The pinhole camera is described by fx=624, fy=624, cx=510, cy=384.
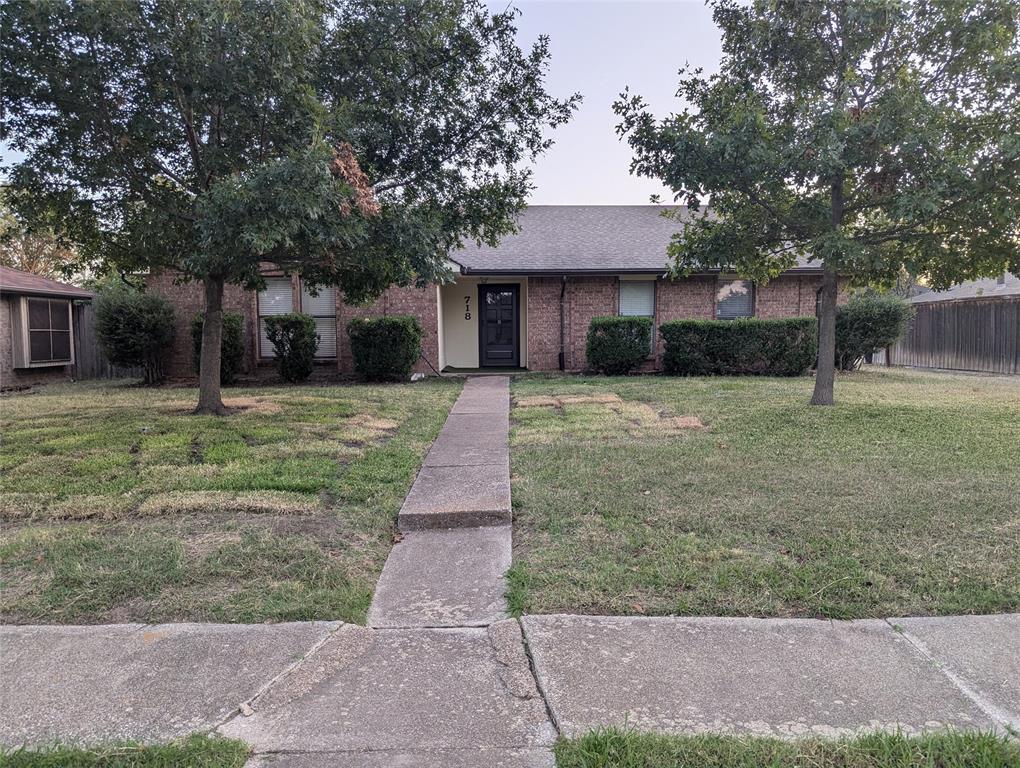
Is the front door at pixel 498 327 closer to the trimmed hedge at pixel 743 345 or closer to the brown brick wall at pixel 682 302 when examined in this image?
the brown brick wall at pixel 682 302

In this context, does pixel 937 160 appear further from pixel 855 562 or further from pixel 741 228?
pixel 855 562

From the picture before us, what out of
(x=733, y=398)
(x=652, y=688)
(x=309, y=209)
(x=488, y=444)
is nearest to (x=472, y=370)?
(x=733, y=398)

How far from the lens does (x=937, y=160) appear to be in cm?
656

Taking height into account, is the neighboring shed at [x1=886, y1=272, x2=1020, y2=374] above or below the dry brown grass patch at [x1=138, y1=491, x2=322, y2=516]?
above

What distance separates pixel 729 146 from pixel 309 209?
461cm

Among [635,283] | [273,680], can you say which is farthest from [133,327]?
[273,680]

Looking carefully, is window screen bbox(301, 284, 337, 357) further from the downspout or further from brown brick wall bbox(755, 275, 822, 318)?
brown brick wall bbox(755, 275, 822, 318)

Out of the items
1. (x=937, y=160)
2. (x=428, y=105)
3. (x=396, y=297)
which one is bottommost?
(x=396, y=297)

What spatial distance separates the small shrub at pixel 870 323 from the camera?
13297mm

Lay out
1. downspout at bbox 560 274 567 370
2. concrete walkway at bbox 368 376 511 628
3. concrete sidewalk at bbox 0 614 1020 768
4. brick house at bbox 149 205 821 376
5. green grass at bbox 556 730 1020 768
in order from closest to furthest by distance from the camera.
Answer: green grass at bbox 556 730 1020 768
concrete sidewalk at bbox 0 614 1020 768
concrete walkway at bbox 368 376 511 628
brick house at bbox 149 205 821 376
downspout at bbox 560 274 567 370

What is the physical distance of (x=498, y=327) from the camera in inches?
604

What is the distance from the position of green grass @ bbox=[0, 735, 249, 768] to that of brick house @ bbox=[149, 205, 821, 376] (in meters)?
11.1

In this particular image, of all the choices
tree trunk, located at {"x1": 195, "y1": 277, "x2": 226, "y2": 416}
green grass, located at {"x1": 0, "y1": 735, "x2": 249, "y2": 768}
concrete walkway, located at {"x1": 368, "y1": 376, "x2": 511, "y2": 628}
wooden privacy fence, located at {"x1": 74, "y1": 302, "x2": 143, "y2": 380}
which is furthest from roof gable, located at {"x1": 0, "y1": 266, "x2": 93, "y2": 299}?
green grass, located at {"x1": 0, "y1": 735, "x2": 249, "y2": 768}

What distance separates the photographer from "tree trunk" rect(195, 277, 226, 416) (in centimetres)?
796
